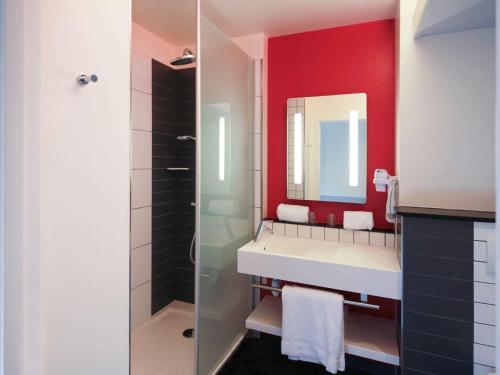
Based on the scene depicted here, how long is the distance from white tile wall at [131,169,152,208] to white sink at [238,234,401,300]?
3.36ft

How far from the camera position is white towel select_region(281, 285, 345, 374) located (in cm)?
177

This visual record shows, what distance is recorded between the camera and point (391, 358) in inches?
67.3

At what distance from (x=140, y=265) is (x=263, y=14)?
2.20 metres

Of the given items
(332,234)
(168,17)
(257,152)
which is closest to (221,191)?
(257,152)

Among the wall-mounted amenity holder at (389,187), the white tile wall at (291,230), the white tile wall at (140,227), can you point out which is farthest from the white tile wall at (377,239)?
the white tile wall at (140,227)

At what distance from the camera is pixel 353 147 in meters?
2.25

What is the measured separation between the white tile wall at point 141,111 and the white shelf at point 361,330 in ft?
5.74

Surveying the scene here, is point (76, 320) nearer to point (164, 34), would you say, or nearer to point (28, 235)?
point (28, 235)

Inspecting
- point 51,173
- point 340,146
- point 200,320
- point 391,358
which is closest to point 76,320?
point 51,173

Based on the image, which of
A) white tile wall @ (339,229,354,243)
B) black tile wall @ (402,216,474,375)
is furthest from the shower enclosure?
black tile wall @ (402,216,474,375)

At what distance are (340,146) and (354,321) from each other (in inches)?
50.4

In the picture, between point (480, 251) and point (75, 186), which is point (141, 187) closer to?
point (75, 186)

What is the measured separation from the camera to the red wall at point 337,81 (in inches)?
85.8

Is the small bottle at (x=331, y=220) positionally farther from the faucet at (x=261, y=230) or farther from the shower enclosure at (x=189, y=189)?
the shower enclosure at (x=189, y=189)
